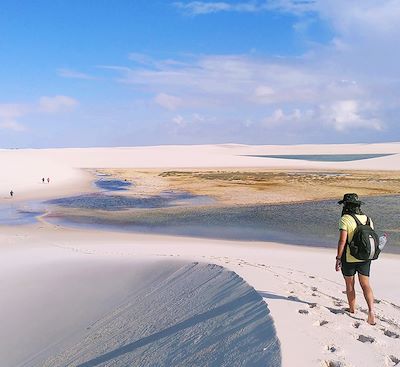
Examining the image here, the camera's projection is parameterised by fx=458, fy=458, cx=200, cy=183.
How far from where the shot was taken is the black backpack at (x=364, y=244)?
573cm

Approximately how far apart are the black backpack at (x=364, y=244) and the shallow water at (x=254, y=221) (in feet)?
27.6

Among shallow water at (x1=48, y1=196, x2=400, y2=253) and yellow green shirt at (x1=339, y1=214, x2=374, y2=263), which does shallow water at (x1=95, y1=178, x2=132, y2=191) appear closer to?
shallow water at (x1=48, y1=196, x2=400, y2=253)

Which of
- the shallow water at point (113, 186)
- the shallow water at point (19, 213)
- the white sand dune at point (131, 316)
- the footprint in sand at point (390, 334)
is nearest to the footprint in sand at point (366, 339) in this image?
the footprint in sand at point (390, 334)

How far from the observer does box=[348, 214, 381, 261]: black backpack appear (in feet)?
18.8

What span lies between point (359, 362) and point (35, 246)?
38.6ft

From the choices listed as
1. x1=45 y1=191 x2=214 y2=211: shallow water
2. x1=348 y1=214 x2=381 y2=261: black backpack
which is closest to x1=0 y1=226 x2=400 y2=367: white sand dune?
x1=348 y1=214 x2=381 y2=261: black backpack

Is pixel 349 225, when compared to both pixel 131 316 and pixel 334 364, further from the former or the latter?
pixel 131 316

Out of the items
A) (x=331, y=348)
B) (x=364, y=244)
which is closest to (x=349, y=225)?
(x=364, y=244)

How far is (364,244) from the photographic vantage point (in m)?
5.73

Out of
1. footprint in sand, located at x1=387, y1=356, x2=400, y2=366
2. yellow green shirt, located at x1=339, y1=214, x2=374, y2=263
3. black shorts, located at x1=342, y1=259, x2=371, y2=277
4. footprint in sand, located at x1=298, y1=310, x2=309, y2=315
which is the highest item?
yellow green shirt, located at x1=339, y1=214, x2=374, y2=263

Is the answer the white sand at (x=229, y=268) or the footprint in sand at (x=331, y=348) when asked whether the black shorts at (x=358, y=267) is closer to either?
the white sand at (x=229, y=268)

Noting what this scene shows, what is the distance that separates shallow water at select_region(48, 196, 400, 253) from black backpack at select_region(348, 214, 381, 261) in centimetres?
840

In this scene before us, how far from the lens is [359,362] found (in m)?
4.61

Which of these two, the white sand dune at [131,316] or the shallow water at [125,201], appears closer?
the white sand dune at [131,316]
